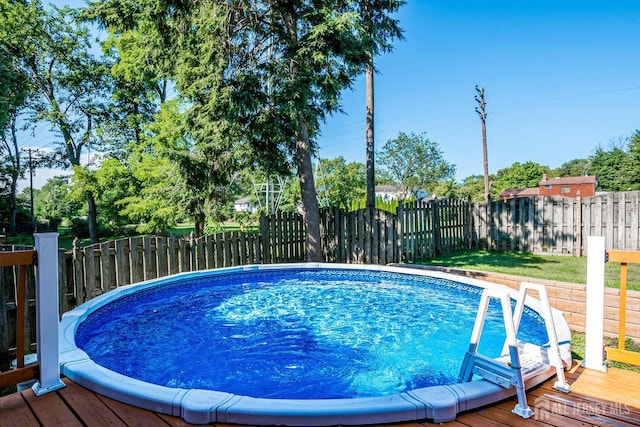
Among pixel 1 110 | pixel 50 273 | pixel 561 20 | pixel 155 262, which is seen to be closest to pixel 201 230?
pixel 155 262

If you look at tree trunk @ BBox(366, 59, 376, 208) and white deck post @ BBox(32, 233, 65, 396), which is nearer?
white deck post @ BBox(32, 233, 65, 396)

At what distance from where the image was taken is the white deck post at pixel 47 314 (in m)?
2.19

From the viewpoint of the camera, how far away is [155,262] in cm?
586

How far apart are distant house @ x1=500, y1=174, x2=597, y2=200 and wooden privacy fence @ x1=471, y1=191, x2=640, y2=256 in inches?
1423

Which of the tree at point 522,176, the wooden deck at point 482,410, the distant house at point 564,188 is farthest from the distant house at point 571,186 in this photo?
the wooden deck at point 482,410

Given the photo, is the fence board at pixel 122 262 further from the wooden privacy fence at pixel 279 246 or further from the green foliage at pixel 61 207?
the green foliage at pixel 61 207

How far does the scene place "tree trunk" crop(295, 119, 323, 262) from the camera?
8.28 m

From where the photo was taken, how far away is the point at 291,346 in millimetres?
3871

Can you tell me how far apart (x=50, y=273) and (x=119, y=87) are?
17504 mm

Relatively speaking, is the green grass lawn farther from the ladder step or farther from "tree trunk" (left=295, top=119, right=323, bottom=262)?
the ladder step

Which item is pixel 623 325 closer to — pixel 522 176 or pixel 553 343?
pixel 553 343

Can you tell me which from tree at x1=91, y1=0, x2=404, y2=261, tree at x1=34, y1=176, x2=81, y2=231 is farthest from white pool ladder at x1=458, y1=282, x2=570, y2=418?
tree at x1=34, y1=176, x2=81, y2=231

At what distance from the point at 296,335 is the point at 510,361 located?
247 cm

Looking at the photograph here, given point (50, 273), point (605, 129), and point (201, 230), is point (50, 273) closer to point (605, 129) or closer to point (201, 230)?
point (201, 230)
